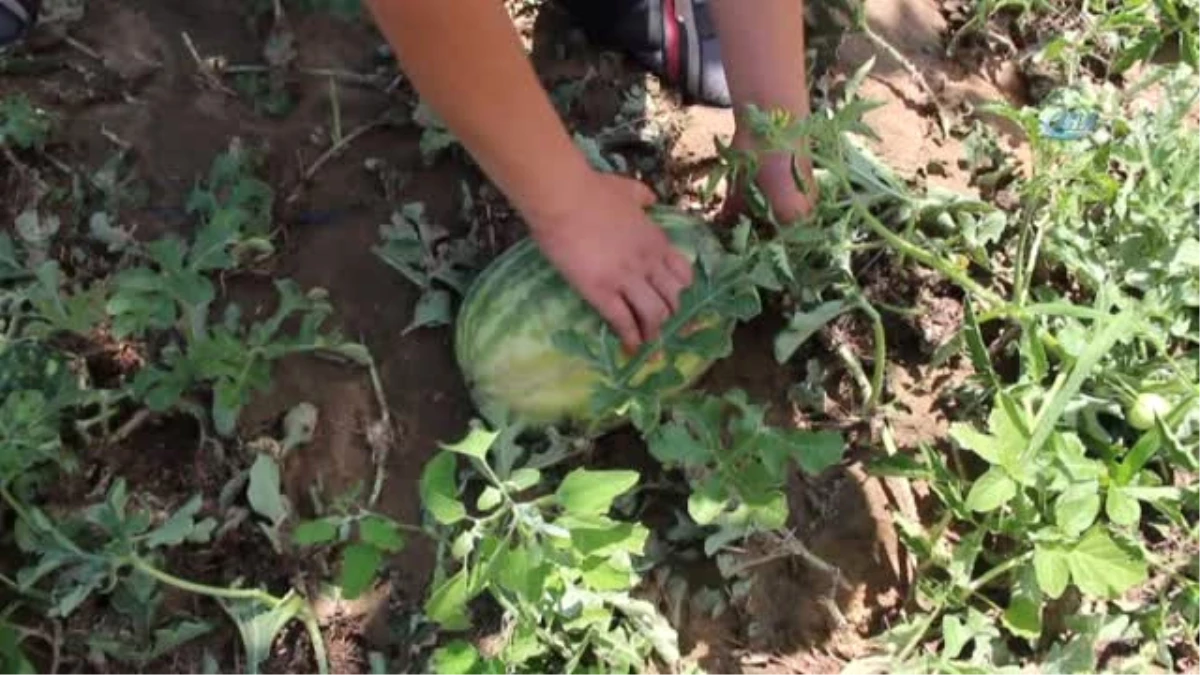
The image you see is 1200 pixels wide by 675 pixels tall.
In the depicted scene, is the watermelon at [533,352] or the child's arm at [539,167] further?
the watermelon at [533,352]

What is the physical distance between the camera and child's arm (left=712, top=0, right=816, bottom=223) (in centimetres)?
217

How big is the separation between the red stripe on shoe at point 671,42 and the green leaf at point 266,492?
0.97 m

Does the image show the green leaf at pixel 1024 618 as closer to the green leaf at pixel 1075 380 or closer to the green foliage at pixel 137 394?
the green leaf at pixel 1075 380

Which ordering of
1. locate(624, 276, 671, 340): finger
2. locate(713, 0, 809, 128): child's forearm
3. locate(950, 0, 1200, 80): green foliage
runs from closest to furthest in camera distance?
locate(624, 276, 671, 340): finger
locate(713, 0, 809, 128): child's forearm
locate(950, 0, 1200, 80): green foliage

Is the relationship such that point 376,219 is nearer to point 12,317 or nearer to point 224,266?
point 224,266

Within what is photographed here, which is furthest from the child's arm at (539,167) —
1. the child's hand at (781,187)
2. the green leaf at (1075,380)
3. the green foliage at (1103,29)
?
the green foliage at (1103,29)

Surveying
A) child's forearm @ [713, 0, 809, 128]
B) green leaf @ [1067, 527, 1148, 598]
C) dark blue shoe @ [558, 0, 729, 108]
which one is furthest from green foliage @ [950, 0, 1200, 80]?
green leaf @ [1067, 527, 1148, 598]

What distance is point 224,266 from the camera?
2143mm

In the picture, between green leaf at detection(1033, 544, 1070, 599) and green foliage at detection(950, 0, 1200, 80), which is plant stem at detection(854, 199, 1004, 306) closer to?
green leaf at detection(1033, 544, 1070, 599)

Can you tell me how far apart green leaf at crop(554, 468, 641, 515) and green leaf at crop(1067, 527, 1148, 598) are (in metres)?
0.58

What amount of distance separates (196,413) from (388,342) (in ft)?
1.01

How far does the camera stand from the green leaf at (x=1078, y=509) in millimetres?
1846

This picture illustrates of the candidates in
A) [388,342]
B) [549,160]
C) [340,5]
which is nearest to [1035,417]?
[549,160]

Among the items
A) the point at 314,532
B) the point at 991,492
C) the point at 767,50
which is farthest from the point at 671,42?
the point at 314,532
